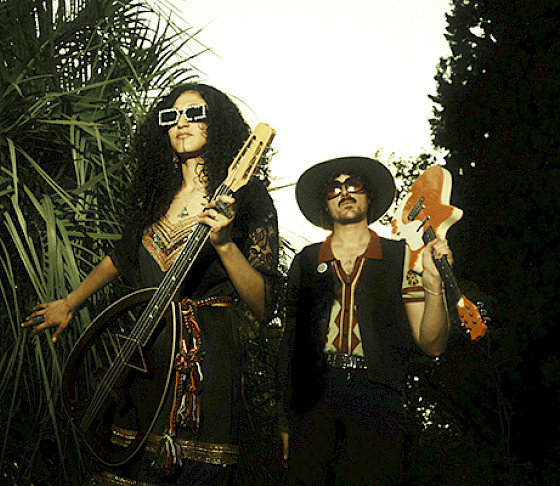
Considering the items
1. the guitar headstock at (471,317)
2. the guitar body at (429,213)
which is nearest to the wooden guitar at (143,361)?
the guitar body at (429,213)

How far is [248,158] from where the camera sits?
76.6 inches

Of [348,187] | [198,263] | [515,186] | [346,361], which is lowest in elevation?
[346,361]

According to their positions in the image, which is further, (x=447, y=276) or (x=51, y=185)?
(x=51, y=185)

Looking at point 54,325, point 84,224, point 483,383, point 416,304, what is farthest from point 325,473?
point 483,383

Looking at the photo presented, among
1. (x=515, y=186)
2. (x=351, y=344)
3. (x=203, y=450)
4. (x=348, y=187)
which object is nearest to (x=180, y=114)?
(x=348, y=187)

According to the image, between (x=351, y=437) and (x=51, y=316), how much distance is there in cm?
106

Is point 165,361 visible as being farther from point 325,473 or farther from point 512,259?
point 512,259

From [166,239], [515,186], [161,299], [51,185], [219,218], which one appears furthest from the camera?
[515,186]

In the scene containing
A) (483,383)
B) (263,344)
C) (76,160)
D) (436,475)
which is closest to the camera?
(76,160)

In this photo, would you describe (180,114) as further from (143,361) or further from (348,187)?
(143,361)

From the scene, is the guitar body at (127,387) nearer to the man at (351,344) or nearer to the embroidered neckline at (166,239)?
the embroidered neckline at (166,239)

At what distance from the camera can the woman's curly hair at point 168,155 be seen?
2139 mm

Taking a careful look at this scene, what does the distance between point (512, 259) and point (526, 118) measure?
4.08 ft

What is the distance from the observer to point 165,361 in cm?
191
